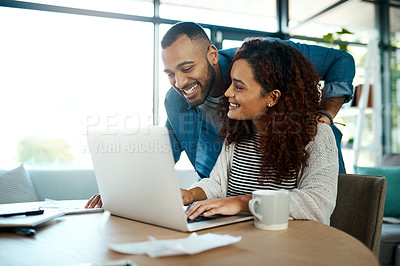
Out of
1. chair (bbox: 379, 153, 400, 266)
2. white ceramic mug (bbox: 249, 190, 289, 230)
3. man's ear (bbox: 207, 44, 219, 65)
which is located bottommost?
chair (bbox: 379, 153, 400, 266)

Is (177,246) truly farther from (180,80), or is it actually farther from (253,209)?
(180,80)

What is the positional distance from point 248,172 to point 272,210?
1.43ft

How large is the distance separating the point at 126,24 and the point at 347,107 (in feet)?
7.79

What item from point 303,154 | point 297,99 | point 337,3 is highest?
point 337,3

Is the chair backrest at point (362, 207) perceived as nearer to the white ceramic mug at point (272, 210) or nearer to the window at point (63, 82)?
the white ceramic mug at point (272, 210)

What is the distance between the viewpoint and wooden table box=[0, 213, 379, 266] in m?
0.58

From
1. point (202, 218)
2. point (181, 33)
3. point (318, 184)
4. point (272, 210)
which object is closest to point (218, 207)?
point (202, 218)

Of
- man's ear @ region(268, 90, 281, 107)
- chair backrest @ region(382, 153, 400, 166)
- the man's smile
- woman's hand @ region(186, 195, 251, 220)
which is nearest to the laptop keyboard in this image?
woman's hand @ region(186, 195, 251, 220)

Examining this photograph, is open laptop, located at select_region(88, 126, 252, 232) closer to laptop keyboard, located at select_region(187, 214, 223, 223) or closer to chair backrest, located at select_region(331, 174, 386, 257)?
laptop keyboard, located at select_region(187, 214, 223, 223)

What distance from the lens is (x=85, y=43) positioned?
3.35m

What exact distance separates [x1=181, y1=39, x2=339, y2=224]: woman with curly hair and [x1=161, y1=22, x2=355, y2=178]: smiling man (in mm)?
299

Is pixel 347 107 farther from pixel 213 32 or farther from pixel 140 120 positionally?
pixel 140 120

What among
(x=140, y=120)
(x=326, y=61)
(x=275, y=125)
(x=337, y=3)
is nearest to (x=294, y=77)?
(x=275, y=125)

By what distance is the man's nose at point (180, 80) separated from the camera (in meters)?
1.67
